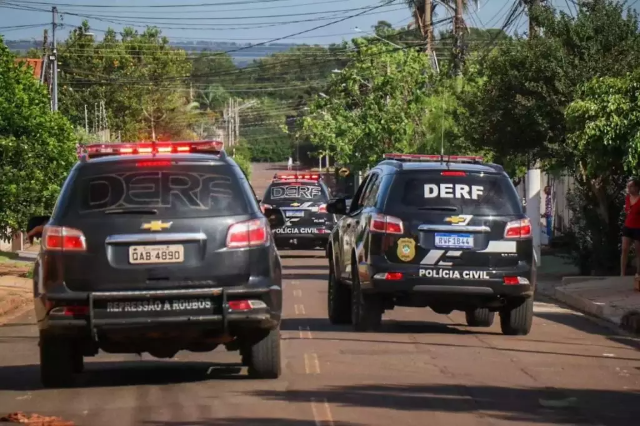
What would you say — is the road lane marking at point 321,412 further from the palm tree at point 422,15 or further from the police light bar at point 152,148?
the palm tree at point 422,15

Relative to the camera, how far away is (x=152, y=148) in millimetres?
10766

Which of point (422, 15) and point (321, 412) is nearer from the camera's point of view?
point (321, 412)

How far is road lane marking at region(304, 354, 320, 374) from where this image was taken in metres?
11.3

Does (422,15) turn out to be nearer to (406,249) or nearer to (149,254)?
(406,249)

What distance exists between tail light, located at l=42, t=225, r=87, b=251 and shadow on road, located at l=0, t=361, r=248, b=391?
141 cm

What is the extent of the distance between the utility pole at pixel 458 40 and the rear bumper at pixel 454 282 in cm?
2861

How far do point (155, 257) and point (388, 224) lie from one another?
4865 mm

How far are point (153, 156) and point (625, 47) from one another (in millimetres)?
19061

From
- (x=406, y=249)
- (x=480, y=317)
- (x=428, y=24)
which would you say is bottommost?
(x=480, y=317)

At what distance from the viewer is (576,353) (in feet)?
42.8

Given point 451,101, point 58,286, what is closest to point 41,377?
point 58,286

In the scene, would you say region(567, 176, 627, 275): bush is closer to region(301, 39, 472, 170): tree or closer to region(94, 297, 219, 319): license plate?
region(94, 297, 219, 319): license plate

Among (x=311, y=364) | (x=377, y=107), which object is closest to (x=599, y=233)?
(x=311, y=364)

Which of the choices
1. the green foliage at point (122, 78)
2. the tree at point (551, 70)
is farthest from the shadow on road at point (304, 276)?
the green foliage at point (122, 78)
